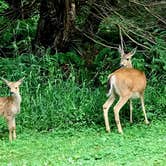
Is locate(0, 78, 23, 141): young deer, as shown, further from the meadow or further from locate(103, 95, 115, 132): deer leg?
locate(103, 95, 115, 132): deer leg

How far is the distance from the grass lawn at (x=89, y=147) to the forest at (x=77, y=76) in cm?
2

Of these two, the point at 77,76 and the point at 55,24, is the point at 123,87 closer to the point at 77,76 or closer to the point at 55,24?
the point at 77,76

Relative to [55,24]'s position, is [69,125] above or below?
below

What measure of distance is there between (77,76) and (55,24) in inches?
63.1

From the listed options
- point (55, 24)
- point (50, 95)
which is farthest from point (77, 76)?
point (55, 24)

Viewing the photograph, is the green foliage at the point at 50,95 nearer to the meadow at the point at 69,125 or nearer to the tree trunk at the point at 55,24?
the meadow at the point at 69,125

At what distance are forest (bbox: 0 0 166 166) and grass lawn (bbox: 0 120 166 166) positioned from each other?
17mm

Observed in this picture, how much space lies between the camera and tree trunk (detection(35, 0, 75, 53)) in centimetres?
1369

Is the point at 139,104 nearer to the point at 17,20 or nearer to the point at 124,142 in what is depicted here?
the point at 124,142

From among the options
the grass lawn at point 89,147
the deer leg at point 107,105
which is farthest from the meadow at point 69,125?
the deer leg at point 107,105

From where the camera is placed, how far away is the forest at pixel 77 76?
373 inches

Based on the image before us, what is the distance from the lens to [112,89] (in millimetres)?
11555

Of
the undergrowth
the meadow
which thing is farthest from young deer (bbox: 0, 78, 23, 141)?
the undergrowth

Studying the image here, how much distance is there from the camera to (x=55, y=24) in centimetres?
1436
